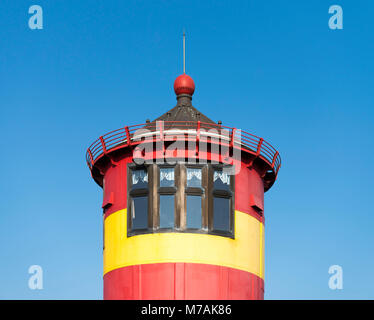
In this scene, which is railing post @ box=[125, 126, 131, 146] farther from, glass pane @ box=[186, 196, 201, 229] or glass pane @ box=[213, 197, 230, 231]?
glass pane @ box=[213, 197, 230, 231]

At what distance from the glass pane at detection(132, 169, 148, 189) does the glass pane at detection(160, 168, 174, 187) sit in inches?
28.8

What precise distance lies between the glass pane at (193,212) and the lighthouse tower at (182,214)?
41 millimetres

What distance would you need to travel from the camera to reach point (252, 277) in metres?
41.5

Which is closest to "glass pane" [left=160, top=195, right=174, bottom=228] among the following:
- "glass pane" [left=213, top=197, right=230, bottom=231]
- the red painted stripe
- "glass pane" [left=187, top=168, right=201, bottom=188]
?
"glass pane" [left=187, top=168, right=201, bottom=188]

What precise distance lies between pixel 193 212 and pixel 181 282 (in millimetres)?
2945

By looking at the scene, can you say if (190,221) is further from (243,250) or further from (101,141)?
(101,141)

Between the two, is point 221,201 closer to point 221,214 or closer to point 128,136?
point 221,214

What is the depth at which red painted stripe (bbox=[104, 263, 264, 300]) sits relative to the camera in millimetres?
39688

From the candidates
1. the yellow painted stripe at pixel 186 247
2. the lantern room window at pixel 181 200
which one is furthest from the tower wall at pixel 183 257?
the lantern room window at pixel 181 200

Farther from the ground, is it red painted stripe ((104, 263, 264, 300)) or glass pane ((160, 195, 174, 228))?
glass pane ((160, 195, 174, 228))

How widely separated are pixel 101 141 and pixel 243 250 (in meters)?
7.68
